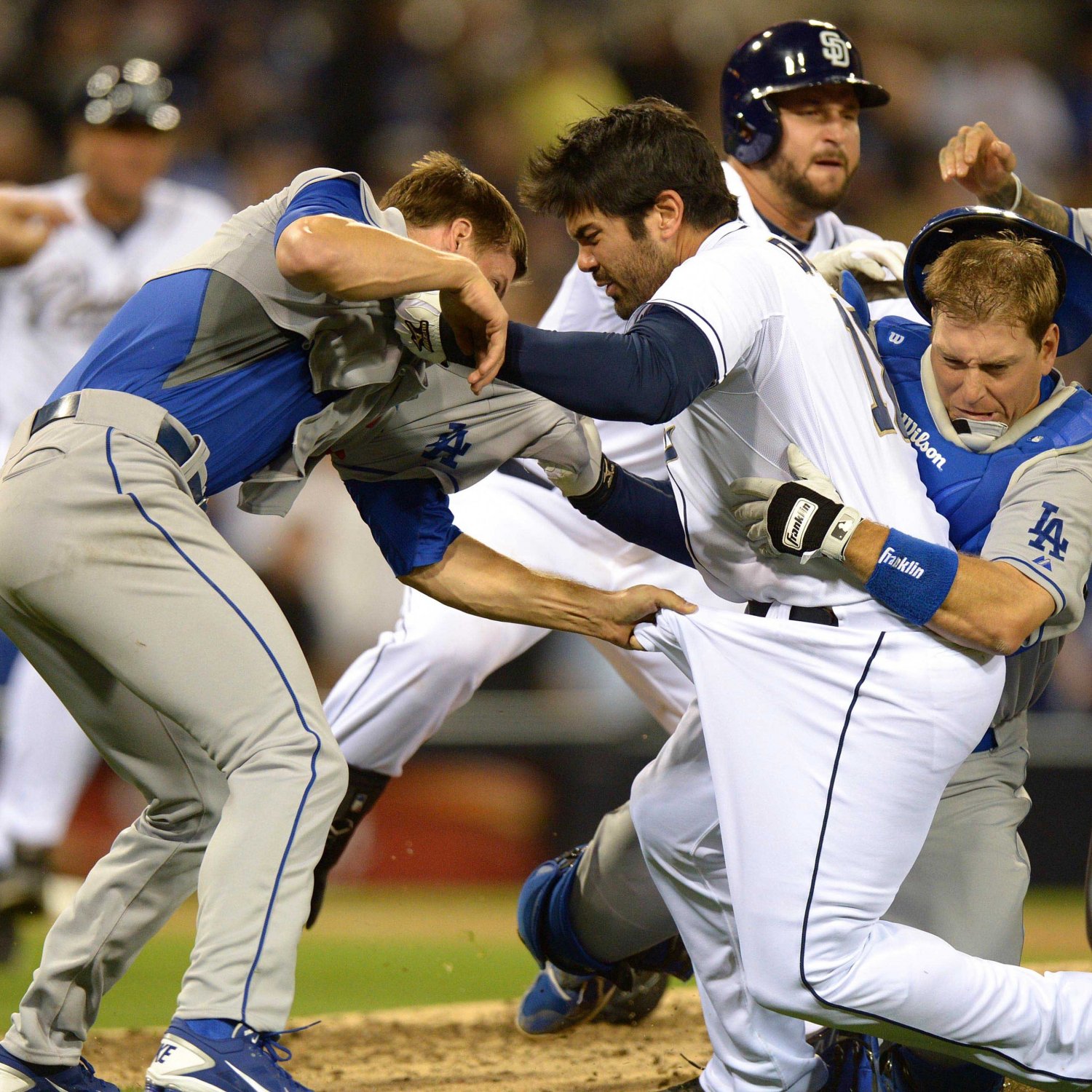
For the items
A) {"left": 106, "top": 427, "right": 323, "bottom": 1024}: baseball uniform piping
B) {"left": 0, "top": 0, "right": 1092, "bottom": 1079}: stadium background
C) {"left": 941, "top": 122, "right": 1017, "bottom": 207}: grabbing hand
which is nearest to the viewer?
{"left": 106, "top": 427, "right": 323, "bottom": 1024}: baseball uniform piping

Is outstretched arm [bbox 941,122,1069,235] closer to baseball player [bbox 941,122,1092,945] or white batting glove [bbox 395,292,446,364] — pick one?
baseball player [bbox 941,122,1092,945]

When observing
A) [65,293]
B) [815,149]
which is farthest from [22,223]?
[815,149]

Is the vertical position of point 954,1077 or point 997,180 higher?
point 997,180

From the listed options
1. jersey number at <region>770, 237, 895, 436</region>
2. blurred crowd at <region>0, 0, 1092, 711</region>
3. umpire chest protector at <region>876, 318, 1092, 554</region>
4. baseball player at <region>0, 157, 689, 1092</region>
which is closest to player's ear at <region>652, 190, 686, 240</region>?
jersey number at <region>770, 237, 895, 436</region>

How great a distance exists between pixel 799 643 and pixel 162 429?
1196 millimetres

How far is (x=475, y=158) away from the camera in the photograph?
831 centimetres

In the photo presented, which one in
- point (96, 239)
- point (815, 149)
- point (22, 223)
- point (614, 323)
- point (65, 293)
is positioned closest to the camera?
point (614, 323)

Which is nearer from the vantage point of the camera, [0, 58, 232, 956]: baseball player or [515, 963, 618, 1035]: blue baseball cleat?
[515, 963, 618, 1035]: blue baseball cleat

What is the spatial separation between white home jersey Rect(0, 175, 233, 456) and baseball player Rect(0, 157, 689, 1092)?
3.12 m

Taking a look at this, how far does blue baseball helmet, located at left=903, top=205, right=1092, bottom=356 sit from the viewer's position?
8.93ft

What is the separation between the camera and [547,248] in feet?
26.4

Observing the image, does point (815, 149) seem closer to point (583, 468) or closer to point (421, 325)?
point (583, 468)

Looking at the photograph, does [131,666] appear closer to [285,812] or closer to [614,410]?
[285,812]

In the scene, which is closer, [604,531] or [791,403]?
[791,403]
